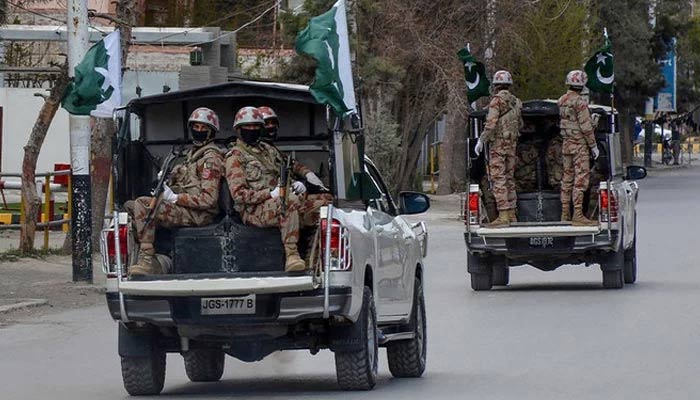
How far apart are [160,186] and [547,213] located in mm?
10222

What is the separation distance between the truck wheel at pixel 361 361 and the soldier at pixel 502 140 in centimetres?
893

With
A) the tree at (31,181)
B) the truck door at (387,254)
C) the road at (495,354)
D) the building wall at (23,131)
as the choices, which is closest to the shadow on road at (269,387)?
the road at (495,354)

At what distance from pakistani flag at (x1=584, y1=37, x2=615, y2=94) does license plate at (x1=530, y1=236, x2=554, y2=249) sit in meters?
4.02

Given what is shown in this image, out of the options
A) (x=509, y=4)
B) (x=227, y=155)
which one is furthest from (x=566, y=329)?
(x=509, y=4)

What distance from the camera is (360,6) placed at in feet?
128

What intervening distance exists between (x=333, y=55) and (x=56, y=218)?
1932cm

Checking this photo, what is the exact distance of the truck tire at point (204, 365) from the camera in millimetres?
12766

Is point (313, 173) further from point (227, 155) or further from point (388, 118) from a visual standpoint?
point (388, 118)

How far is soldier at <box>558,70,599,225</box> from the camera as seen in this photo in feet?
65.3

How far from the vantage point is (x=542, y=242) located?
20234 mm

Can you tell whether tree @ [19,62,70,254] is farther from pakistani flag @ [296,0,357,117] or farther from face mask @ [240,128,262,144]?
face mask @ [240,128,262,144]

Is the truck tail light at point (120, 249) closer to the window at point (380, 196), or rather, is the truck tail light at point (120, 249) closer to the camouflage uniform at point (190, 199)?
the camouflage uniform at point (190, 199)

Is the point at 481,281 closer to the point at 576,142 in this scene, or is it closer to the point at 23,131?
the point at 576,142

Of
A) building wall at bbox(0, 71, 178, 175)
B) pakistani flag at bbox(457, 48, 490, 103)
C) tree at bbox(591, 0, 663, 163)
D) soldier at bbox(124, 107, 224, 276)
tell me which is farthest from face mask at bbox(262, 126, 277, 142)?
tree at bbox(591, 0, 663, 163)
